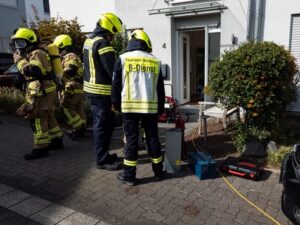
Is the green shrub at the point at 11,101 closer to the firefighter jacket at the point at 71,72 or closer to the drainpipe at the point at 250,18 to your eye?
the firefighter jacket at the point at 71,72

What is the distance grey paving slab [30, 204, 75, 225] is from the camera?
3254mm

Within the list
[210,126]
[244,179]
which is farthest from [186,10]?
[244,179]

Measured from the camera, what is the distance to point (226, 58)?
4.96 meters

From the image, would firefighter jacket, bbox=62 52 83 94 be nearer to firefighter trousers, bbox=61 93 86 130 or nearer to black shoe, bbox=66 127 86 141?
firefighter trousers, bbox=61 93 86 130

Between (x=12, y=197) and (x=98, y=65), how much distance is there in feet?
6.92

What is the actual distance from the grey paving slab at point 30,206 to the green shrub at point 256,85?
10.4 feet

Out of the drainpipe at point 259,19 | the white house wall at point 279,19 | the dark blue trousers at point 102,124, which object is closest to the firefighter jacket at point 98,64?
the dark blue trousers at point 102,124

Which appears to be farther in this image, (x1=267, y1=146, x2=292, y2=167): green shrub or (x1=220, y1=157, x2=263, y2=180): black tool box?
(x1=267, y1=146, x2=292, y2=167): green shrub

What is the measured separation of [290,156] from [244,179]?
1242 millimetres

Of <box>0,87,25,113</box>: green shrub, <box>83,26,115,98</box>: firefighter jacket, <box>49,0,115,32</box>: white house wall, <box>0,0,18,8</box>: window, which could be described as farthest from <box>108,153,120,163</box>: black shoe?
<box>0,0,18,8</box>: window

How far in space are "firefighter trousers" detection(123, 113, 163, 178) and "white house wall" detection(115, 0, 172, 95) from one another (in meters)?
5.14

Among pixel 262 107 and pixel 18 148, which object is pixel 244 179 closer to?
pixel 262 107

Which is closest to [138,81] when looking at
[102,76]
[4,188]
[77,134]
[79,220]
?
[102,76]

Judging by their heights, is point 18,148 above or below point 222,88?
below
